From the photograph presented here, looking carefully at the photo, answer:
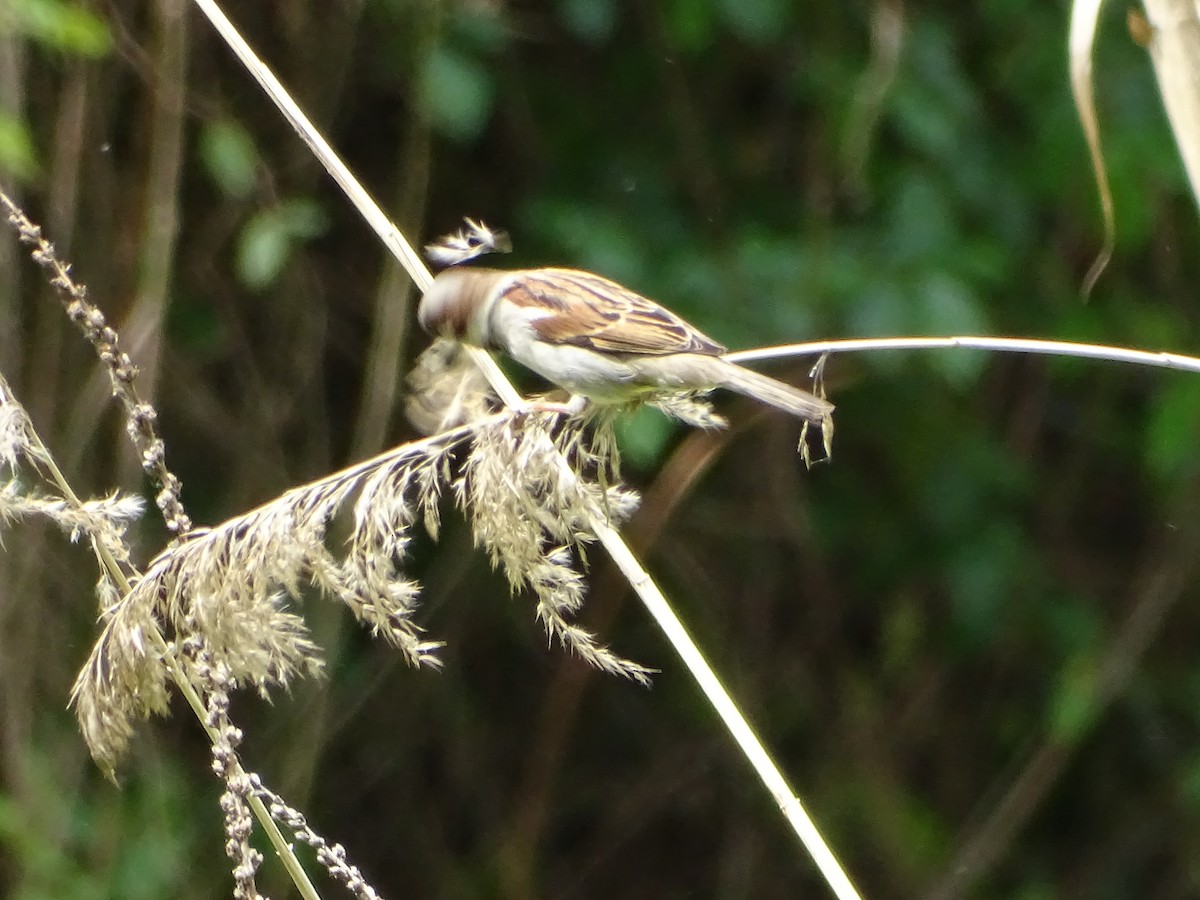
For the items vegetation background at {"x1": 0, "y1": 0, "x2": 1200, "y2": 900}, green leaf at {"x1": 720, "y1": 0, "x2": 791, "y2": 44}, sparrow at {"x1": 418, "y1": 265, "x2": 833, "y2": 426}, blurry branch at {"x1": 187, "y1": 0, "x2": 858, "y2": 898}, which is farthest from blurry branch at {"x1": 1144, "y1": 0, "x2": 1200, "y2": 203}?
green leaf at {"x1": 720, "y1": 0, "x2": 791, "y2": 44}

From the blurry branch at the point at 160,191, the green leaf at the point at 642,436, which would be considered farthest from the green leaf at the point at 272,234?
the green leaf at the point at 642,436

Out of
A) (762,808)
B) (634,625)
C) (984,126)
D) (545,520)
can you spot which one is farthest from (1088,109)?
(762,808)

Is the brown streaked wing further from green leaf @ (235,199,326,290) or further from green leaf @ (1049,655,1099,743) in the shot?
green leaf @ (1049,655,1099,743)

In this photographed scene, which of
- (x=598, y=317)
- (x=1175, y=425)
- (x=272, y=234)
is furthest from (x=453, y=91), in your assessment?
(x=1175, y=425)

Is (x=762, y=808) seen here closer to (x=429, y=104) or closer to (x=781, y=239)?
(x=781, y=239)

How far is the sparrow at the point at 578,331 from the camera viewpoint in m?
2.72

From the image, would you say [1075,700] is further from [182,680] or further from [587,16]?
[182,680]

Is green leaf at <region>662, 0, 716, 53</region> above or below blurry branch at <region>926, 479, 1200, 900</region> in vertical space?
above

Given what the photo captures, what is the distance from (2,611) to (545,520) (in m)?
2.33

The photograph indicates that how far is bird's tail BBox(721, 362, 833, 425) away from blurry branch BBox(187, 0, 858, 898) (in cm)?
32

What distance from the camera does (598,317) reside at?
2.92 meters

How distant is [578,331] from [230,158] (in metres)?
1.12

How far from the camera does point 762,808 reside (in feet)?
15.6

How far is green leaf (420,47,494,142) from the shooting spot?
138 inches
